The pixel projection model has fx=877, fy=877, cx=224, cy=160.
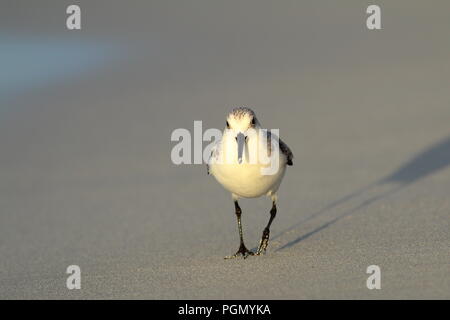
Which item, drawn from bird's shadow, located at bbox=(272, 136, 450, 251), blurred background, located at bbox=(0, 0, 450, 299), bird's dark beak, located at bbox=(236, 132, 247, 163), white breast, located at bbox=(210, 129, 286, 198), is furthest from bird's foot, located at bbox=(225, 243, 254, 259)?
bird's dark beak, located at bbox=(236, 132, 247, 163)

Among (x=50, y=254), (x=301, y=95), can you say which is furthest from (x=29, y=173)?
(x=301, y=95)

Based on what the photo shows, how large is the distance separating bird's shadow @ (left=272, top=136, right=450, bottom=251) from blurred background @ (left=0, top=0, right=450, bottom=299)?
0.09 feet

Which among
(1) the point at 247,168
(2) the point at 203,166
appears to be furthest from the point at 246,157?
(2) the point at 203,166

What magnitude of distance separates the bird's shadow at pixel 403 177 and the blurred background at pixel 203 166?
0.09 ft

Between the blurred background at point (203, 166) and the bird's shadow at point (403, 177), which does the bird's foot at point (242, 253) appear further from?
the bird's shadow at point (403, 177)

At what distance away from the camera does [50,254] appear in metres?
7.48

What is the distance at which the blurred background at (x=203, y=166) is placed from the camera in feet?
20.0

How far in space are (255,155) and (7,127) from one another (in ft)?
24.3

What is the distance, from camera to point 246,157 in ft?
20.2

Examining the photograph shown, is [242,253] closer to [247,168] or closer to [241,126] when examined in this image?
[247,168]

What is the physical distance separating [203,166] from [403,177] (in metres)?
2.49

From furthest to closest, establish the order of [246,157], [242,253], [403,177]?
[403,177] → [242,253] → [246,157]
